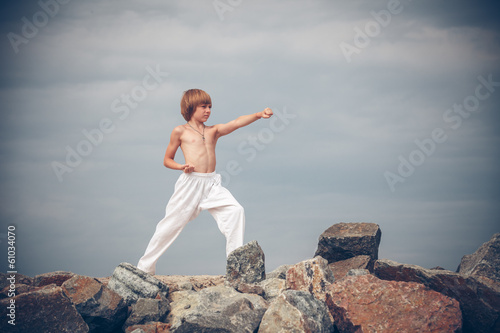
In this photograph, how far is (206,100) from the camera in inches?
282

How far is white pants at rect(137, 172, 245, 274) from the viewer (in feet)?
22.8

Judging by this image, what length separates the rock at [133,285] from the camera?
6.19 meters

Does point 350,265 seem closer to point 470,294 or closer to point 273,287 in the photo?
point 273,287

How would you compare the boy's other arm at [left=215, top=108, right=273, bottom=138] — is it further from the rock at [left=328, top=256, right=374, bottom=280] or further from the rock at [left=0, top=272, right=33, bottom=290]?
the rock at [left=0, top=272, right=33, bottom=290]

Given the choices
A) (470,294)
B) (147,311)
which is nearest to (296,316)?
(147,311)

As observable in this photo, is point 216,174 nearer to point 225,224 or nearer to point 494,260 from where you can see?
point 225,224

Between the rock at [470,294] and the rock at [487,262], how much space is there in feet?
3.60

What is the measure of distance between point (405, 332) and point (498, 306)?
1321mm

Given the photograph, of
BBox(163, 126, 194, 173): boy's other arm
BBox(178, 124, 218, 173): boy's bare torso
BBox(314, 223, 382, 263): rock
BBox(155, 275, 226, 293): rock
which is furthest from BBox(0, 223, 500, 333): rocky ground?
BBox(163, 126, 194, 173): boy's other arm

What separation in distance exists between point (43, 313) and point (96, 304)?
620 mm

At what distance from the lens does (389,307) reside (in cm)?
532

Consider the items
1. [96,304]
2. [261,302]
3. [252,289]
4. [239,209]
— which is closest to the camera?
[96,304]

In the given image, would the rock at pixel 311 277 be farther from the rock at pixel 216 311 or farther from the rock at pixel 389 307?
the rock at pixel 216 311

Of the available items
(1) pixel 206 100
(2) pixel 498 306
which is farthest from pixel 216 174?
(2) pixel 498 306
